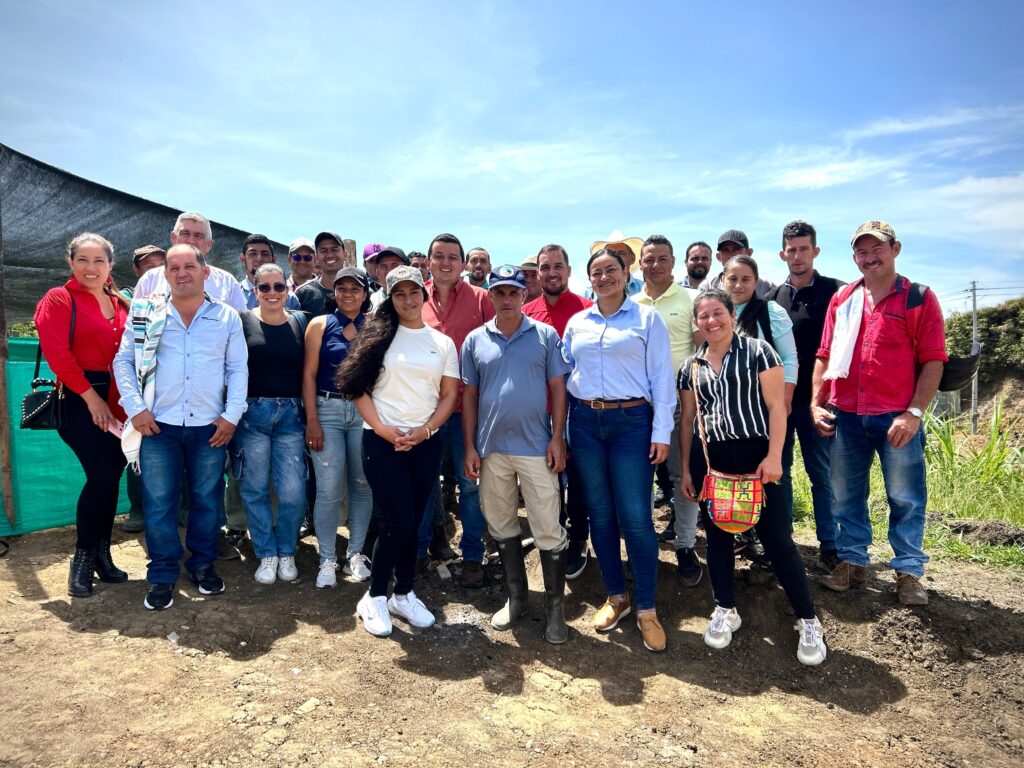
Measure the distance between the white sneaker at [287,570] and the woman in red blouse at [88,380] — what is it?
3.73ft

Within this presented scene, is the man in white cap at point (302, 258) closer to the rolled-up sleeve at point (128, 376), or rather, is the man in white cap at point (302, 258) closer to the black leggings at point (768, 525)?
the rolled-up sleeve at point (128, 376)

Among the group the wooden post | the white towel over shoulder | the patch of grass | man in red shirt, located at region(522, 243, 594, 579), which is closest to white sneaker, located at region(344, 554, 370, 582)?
man in red shirt, located at region(522, 243, 594, 579)

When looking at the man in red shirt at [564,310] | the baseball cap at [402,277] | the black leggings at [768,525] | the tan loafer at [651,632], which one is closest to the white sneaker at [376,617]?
the man in red shirt at [564,310]

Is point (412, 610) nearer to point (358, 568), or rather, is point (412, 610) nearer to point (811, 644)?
point (358, 568)

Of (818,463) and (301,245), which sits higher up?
(301,245)

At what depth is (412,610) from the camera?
13.0 ft

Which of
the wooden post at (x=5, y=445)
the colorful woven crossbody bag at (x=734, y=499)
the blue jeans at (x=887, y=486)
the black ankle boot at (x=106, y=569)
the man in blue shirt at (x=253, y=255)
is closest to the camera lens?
the colorful woven crossbody bag at (x=734, y=499)

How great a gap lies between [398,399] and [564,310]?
1.52 meters

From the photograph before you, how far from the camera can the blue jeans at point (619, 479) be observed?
361cm

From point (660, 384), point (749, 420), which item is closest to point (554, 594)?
point (660, 384)

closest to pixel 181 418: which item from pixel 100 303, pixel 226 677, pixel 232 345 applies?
pixel 232 345

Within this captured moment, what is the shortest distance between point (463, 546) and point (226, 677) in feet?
5.71

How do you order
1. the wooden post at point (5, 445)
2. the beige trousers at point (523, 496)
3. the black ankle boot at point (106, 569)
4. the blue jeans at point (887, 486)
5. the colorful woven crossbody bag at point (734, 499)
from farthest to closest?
the wooden post at point (5, 445), the black ankle boot at point (106, 569), the blue jeans at point (887, 486), the beige trousers at point (523, 496), the colorful woven crossbody bag at point (734, 499)

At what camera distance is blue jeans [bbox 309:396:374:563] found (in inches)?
165
